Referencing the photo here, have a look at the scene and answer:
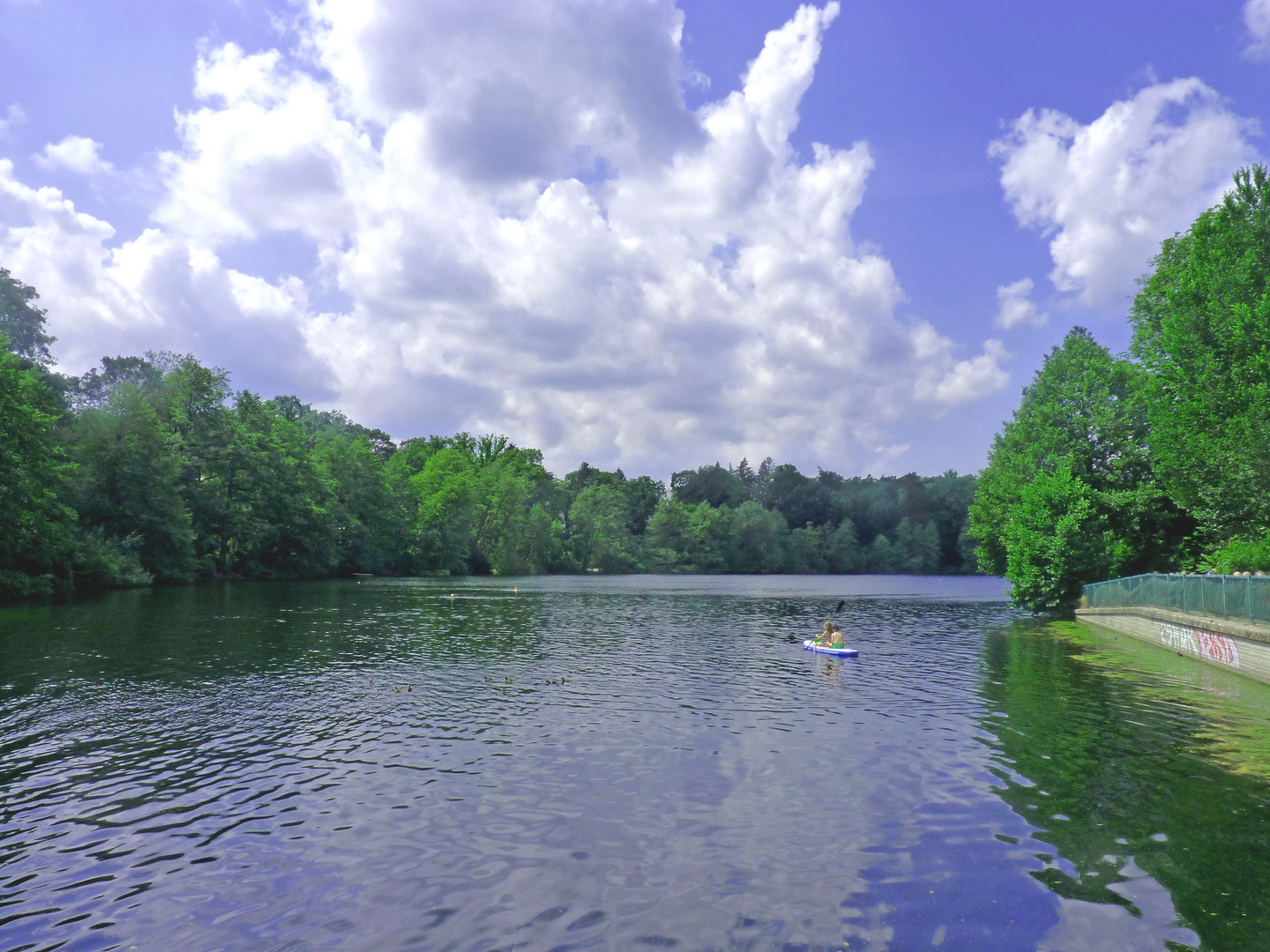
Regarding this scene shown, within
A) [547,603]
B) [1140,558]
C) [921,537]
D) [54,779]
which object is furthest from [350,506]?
[921,537]

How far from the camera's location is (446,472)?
5527 inches

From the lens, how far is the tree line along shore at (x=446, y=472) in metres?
40.4

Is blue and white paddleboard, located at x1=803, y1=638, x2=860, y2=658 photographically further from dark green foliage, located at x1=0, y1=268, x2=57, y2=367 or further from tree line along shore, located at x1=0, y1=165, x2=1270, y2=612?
dark green foliage, located at x1=0, y1=268, x2=57, y2=367

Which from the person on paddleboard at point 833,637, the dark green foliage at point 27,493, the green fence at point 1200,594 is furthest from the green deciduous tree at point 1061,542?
the dark green foliage at point 27,493

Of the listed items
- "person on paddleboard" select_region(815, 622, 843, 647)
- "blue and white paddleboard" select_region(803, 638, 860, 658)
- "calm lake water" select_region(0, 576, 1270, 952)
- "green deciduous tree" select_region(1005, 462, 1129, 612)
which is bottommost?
"calm lake water" select_region(0, 576, 1270, 952)

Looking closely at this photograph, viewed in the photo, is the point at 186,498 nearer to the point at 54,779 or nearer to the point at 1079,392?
the point at 54,779

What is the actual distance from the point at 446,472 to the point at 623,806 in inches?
5153

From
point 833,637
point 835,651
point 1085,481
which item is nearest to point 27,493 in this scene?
point 833,637

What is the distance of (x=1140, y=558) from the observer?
196 ft

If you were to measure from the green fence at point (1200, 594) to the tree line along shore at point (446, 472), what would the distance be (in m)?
3.58

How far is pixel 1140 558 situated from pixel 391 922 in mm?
64686

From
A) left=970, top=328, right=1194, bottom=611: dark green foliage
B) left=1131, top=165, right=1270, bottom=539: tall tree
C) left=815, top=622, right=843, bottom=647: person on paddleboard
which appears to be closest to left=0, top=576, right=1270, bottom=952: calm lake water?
left=815, top=622, right=843, bottom=647: person on paddleboard

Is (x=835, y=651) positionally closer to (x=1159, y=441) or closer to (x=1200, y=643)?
(x=1200, y=643)

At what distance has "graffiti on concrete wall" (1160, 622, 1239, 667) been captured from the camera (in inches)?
1124
